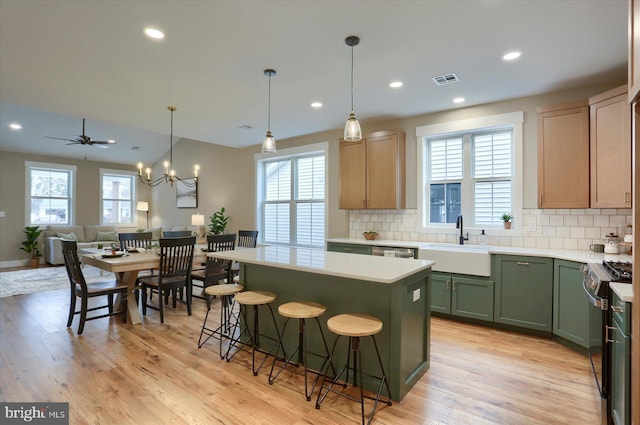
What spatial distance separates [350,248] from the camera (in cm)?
464

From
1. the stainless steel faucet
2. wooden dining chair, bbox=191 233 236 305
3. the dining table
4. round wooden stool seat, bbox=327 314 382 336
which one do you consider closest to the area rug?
the dining table

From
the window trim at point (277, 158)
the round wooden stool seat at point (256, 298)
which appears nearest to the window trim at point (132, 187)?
the window trim at point (277, 158)

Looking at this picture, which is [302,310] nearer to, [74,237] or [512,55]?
[512,55]

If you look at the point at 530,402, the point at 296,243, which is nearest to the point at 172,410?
the point at 530,402

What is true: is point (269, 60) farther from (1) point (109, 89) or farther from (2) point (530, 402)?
(2) point (530, 402)

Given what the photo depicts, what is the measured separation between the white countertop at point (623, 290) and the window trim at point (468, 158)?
7.14ft

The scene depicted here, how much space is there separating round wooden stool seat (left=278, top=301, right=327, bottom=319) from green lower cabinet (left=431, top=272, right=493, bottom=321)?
78.3 inches

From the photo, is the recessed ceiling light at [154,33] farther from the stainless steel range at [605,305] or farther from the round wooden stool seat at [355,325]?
the stainless steel range at [605,305]

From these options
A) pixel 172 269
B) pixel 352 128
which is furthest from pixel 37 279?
pixel 352 128

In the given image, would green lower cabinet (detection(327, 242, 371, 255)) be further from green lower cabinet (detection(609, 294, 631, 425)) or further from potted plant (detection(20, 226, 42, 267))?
potted plant (detection(20, 226, 42, 267))

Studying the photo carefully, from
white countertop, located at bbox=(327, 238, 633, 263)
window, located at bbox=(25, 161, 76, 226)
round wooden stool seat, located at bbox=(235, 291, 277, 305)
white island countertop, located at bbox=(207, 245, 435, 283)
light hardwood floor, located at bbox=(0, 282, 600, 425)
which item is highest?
window, located at bbox=(25, 161, 76, 226)

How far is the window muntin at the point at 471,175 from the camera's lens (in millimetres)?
4043

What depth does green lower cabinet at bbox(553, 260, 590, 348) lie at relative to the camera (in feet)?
9.46

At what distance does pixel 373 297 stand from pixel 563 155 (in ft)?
8.63
